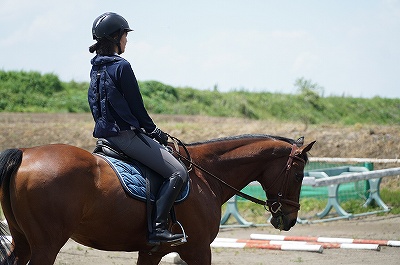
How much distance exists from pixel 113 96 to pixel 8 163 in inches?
43.3

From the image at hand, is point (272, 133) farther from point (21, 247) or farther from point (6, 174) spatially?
point (6, 174)

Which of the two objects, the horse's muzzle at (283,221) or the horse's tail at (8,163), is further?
the horse's muzzle at (283,221)

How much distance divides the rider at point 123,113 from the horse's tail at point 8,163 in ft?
2.74

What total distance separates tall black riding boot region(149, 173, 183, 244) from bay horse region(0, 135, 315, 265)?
0.13m

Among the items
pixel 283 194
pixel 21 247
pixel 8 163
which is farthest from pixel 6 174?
pixel 283 194

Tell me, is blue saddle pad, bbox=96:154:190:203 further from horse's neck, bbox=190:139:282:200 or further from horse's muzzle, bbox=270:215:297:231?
horse's muzzle, bbox=270:215:297:231

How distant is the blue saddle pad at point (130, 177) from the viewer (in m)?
6.39

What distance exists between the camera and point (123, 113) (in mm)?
6527

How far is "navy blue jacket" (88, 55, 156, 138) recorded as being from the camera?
6.51 metres

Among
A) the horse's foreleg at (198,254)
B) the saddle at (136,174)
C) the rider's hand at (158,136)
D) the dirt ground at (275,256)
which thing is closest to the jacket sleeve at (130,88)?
the rider's hand at (158,136)

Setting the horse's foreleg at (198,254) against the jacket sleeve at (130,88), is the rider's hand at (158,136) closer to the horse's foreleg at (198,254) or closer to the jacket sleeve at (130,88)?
the jacket sleeve at (130,88)

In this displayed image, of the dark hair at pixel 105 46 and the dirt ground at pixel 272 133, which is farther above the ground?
the dark hair at pixel 105 46

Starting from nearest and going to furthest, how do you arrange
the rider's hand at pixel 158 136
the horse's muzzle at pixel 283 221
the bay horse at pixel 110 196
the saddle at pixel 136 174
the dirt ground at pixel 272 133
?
the bay horse at pixel 110 196
the saddle at pixel 136 174
the rider's hand at pixel 158 136
the horse's muzzle at pixel 283 221
the dirt ground at pixel 272 133

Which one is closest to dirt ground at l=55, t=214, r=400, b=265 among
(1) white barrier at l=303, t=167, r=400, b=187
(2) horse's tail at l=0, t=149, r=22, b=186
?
(1) white barrier at l=303, t=167, r=400, b=187
